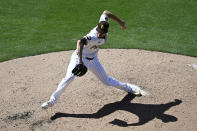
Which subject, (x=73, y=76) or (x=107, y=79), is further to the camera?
(x=107, y=79)

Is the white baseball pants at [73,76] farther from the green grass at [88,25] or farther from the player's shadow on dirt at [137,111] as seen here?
the green grass at [88,25]

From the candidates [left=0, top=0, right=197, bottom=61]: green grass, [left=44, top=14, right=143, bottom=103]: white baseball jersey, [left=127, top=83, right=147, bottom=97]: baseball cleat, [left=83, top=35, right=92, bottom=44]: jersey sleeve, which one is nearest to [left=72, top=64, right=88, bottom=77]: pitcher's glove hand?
[left=44, top=14, right=143, bottom=103]: white baseball jersey

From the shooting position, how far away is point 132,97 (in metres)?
6.72

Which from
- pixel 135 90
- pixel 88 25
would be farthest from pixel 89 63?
pixel 88 25

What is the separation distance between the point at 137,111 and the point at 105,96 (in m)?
0.83

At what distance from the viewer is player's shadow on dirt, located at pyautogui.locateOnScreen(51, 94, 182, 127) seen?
589 cm

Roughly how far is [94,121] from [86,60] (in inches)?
44.3

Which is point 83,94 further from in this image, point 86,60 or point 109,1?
point 109,1

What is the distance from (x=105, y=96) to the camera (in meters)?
6.72

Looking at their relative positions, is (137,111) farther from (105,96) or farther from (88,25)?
(88,25)

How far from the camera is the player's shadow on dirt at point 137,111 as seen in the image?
19.3 feet

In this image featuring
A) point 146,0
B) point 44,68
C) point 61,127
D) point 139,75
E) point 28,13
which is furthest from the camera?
point 146,0

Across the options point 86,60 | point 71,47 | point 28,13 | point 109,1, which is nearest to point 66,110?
point 86,60

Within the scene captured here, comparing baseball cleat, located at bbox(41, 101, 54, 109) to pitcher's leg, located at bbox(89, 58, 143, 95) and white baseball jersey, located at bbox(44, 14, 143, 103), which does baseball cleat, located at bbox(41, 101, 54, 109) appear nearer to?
white baseball jersey, located at bbox(44, 14, 143, 103)
